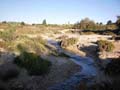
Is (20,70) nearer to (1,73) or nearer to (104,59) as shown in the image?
(1,73)

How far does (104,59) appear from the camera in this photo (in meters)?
21.7

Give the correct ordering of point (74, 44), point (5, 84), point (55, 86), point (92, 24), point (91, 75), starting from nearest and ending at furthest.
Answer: point (5, 84), point (55, 86), point (91, 75), point (74, 44), point (92, 24)

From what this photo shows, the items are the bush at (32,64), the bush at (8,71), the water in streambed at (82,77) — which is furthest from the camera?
the bush at (32,64)

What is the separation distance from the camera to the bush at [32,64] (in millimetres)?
15380

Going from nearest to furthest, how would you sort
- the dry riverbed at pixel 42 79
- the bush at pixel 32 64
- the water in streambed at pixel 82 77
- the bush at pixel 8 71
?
the dry riverbed at pixel 42 79
the water in streambed at pixel 82 77
the bush at pixel 8 71
the bush at pixel 32 64

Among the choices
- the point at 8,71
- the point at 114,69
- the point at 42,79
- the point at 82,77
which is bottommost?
the point at 82,77

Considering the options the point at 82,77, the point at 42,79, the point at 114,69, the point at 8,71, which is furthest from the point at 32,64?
the point at 114,69

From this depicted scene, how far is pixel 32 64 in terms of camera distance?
16078 mm

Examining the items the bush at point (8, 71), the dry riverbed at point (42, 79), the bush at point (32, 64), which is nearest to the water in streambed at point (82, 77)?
the dry riverbed at point (42, 79)

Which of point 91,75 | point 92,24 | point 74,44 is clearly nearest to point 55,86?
point 91,75

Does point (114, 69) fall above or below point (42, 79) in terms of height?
above

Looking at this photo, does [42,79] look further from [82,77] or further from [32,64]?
[82,77]

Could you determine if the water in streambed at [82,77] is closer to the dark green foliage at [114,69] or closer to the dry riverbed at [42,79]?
the dry riverbed at [42,79]

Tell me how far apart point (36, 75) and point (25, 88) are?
2249mm
